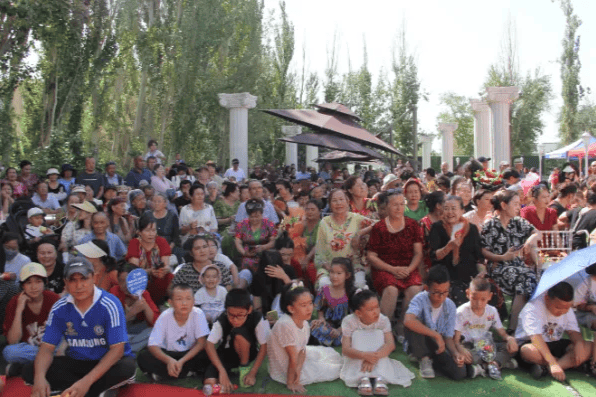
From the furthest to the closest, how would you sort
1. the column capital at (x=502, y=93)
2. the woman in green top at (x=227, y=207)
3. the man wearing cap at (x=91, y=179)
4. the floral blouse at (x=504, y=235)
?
the column capital at (x=502, y=93), the man wearing cap at (x=91, y=179), the woman in green top at (x=227, y=207), the floral blouse at (x=504, y=235)

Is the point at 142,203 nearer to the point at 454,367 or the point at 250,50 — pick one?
the point at 454,367

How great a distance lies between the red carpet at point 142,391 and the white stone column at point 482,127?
17.4 meters

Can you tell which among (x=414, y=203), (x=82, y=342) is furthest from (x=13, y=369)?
(x=414, y=203)

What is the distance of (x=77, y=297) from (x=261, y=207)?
2891mm

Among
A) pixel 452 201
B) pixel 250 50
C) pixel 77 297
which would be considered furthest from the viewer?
pixel 250 50

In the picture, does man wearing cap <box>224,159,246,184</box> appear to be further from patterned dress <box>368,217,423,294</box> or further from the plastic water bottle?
the plastic water bottle

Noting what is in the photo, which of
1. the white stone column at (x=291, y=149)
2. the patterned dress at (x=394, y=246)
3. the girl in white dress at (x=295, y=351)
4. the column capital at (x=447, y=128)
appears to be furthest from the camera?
the column capital at (x=447, y=128)

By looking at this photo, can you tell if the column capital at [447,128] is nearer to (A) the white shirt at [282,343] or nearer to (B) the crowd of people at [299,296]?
(B) the crowd of people at [299,296]

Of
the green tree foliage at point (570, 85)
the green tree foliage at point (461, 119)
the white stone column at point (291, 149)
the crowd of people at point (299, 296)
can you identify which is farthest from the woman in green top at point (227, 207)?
the green tree foliage at point (461, 119)

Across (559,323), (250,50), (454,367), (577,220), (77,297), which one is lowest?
(454,367)

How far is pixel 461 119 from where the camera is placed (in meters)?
48.7

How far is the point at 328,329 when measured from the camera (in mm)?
5402

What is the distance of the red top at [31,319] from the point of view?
16.4 feet

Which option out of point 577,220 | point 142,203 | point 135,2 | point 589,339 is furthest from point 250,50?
point 589,339
